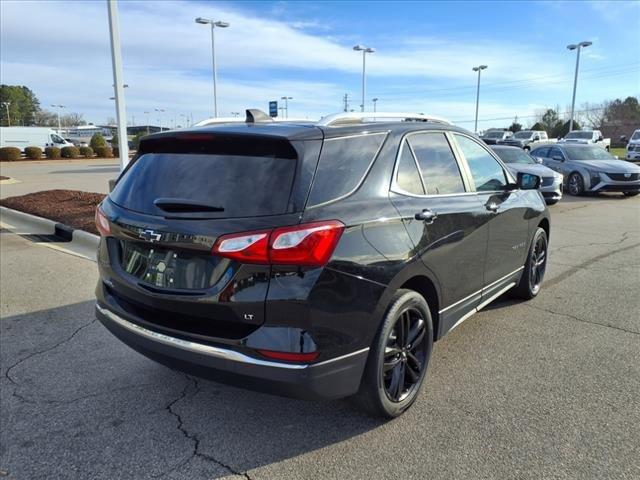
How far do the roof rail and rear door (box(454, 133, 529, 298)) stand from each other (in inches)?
13.5

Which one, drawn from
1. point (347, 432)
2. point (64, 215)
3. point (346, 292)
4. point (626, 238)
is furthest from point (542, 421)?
point (64, 215)

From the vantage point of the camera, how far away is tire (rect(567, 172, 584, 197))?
15734 mm

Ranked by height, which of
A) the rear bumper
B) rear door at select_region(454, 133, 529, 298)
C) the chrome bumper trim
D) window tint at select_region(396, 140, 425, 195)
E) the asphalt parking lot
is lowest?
the asphalt parking lot

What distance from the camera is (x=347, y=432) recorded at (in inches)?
117

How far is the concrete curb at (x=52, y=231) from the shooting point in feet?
25.9

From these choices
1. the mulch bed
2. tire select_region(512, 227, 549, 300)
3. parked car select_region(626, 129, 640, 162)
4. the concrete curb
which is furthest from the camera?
parked car select_region(626, 129, 640, 162)

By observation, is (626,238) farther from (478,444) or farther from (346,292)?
(346,292)

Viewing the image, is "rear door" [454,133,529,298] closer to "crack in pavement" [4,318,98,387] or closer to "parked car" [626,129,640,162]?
"crack in pavement" [4,318,98,387]

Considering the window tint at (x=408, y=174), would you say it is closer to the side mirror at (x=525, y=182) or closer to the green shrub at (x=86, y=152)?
the side mirror at (x=525, y=182)

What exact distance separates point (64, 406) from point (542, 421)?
301 cm

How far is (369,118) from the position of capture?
11.4 ft

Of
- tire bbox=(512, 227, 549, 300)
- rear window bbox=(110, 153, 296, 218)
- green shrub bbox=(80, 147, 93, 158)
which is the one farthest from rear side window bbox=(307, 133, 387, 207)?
green shrub bbox=(80, 147, 93, 158)

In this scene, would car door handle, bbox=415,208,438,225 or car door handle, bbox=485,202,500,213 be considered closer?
car door handle, bbox=415,208,438,225

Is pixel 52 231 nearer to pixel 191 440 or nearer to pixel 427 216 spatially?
pixel 191 440
